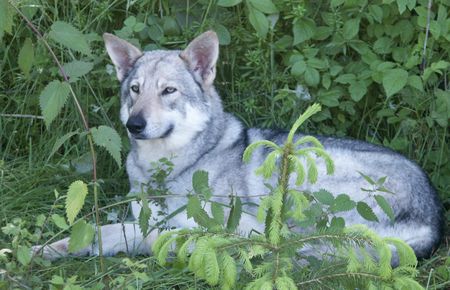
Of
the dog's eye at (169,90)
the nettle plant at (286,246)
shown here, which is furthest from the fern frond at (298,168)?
the dog's eye at (169,90)

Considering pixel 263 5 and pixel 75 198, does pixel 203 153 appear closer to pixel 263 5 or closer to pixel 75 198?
pixel 263 5

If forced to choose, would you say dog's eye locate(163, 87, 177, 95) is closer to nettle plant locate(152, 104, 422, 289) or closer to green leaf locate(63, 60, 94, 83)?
green leaf locate(63, 60, 94, 83)

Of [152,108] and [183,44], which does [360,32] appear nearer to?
[183,44]

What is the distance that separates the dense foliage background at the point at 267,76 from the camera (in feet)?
14.8

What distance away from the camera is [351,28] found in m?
4.58

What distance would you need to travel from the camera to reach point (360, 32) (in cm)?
488

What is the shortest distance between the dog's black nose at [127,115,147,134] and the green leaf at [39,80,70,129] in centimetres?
123

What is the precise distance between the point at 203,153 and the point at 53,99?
1.72 metres

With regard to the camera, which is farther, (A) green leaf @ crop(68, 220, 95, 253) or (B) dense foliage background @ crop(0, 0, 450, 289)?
(B) dense foliage background @ crop(0, 0, 450, 289)

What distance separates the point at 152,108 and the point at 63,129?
108cm

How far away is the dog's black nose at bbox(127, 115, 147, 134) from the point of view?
13.0 feet

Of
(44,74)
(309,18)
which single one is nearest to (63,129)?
(44,74)

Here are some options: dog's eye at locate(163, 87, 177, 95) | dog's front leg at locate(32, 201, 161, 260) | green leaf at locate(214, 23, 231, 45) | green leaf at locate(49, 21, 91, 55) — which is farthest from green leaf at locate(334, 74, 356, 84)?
green leaf at locate(49, 21, 91, 55)

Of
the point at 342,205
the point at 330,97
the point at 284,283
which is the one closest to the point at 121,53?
the point at 330,97
